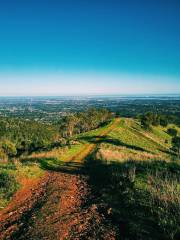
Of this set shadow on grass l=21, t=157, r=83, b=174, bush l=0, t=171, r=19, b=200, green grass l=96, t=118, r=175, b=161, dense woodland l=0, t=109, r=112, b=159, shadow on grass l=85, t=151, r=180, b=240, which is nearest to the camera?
shadow on grass l=85, t=151, r=180, b=240

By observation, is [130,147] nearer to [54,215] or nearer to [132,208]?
[132,208]

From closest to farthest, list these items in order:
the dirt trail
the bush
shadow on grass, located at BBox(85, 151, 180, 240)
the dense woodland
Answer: shadow on grass, located at BBox(85, 151, 180, 240), the dirt trail, the bush, the dense woodland

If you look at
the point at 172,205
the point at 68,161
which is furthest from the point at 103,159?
the point at 172,205

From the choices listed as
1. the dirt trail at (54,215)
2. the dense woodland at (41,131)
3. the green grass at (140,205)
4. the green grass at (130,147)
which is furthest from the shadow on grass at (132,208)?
the dense woodland at (41,131)

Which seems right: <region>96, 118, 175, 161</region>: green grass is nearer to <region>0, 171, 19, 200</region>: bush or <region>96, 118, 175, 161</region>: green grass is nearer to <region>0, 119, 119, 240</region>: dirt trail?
<region>0, 171, 19, 200</region>: bush

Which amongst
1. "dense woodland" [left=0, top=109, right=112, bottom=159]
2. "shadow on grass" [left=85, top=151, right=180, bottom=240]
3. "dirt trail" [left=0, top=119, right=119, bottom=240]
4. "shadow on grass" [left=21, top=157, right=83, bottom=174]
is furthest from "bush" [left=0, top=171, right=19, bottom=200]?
"dense woodland" [left=0, top=109, right=112, bottom=159]

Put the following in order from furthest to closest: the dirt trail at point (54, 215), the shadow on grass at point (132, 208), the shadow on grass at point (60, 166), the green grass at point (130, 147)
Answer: the green grass at point (130, 147) → the shadow on grass at point (60, 166) → the dirt trail at point (54, 215) → the shadow on grass at point (132, 208)

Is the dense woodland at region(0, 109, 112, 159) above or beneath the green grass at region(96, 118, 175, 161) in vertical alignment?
beneath

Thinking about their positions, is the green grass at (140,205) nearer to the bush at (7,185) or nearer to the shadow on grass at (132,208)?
the shadow on grass at (132,208)
